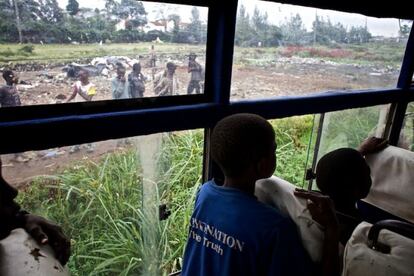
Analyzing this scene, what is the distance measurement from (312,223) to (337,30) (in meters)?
1.36

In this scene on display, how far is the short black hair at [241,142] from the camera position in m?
0.89

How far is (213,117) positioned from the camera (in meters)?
1.40

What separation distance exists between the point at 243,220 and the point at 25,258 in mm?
526

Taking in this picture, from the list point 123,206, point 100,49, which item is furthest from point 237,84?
point 123,206

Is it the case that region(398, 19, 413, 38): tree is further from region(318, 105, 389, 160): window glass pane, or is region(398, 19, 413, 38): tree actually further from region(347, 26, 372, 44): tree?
region(318, 105, 389, 160): window glass pane

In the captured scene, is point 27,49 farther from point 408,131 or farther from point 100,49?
point 408,131

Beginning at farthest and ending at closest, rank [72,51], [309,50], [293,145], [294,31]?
[293,145]
[309,50]
[294,31]
[72,51]

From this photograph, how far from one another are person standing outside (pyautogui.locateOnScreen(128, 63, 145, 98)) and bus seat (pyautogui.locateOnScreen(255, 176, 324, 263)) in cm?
59

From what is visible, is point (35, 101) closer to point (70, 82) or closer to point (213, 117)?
point (70, 82)

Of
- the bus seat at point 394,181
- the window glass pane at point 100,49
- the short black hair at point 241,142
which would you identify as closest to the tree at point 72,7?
the window glass pane at point 100,49

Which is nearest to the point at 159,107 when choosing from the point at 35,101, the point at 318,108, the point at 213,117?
the point at 213,117

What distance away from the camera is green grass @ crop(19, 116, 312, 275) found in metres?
1.27

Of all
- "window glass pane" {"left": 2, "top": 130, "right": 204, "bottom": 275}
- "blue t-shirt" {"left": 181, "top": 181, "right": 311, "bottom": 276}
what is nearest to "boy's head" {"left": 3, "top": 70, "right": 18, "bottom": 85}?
"window glass pane" {"left": 2, "top": 130, "right": 204, "bottom": 275}

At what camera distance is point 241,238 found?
0.86m
